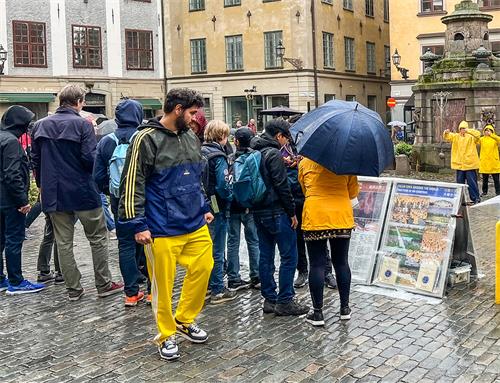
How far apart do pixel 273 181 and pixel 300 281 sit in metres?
1.75

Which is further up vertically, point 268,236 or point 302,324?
point 268,236

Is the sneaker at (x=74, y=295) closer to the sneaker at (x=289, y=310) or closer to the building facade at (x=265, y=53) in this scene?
the sneaker at (x=289, y=310)

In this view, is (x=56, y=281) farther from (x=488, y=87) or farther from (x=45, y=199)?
(x=488, y=87)

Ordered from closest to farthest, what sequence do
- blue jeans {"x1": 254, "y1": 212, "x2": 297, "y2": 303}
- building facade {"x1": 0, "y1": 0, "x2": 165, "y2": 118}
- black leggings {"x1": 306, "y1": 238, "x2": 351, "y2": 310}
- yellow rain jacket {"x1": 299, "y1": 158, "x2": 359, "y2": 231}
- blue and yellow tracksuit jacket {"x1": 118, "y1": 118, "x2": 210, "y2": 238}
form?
blue and yellow tracksuit jacket {"x1": 118, "y1": 118, "x2": 210, "y2": 238} → yellow rain jacket {"x1": 299, "y1": 158, "x2": 359, "y2": 231} → black leggings {"x1": 306, "y1": 238, "x2": 351, "y2": 310} → blue jeans {"x1": 254, "y1": 212, "x2": 297, "y2": 303} → building facade {"x1": 0, "y1": 0, "x2": 165, "y2": 118}

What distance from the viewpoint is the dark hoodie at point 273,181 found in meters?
6.36

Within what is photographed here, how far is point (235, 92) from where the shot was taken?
38.3 m

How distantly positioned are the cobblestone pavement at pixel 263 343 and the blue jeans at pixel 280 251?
0.83 feet

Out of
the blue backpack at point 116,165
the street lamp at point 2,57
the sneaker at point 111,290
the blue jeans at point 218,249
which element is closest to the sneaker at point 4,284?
the sneaker at point 111,290

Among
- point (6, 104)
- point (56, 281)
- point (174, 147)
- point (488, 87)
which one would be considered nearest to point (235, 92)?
point (6, 104)

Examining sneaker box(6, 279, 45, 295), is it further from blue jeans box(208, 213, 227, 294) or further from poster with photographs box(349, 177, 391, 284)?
poster with photographs box(349, 177, 391, 284)

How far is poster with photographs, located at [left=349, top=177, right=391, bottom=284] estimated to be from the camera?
761cm

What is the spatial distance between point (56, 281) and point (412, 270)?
4104mm

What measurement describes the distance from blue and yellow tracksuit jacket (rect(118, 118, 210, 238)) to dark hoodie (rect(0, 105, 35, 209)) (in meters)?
2.73

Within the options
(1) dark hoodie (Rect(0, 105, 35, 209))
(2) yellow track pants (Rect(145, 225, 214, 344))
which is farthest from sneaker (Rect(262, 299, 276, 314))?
(1) dark hoodie (Rect(0, 105, 35, 209))
